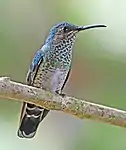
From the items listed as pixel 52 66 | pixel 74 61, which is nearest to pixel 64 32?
pixel 52 66

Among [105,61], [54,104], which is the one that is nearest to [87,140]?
[105,61]

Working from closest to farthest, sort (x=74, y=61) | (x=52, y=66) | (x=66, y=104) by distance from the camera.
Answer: (x=66, y=104)
(x=52, y=66)
(x=74, y=61)

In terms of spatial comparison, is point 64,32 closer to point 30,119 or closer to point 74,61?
point 30,119

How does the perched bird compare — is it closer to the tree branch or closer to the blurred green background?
the tree branch

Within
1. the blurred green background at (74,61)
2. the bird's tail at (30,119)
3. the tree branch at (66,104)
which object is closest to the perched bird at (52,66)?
the bird's tail at (30,119)

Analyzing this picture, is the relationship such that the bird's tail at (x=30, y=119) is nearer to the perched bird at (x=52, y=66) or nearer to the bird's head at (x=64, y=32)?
the perched bird at (x=52, y=66)

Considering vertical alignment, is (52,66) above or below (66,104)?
above

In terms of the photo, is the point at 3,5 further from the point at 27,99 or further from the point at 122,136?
the point at 27,99

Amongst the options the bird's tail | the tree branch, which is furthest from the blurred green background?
the tree branch
